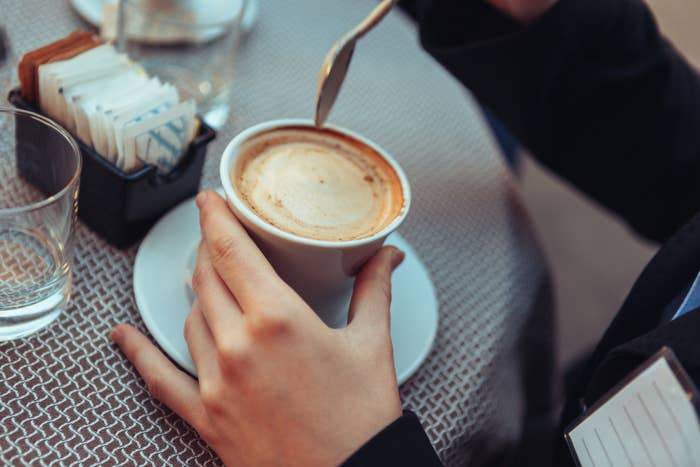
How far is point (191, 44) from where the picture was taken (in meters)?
0.76

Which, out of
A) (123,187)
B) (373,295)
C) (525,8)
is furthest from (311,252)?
(525,8)

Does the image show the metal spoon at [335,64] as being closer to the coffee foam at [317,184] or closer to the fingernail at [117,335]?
the coffee foam at [317,184]

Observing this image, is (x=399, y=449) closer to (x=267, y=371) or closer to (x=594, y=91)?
(x=267, y=371)

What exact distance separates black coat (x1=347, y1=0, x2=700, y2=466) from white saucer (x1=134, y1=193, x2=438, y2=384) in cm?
23

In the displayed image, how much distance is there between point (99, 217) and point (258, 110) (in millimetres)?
241

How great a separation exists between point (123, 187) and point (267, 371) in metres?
0.20

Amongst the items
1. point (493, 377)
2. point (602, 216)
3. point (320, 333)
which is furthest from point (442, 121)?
point (602, 216)

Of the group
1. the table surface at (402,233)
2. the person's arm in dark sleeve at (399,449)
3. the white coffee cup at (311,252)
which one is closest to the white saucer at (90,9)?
the table surface at (402,233)

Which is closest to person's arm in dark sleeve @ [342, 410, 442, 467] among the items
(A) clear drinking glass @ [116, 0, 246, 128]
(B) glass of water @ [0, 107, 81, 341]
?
(B) glass of water @ [0, 107, 81, 341]

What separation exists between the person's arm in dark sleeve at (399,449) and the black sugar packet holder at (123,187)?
267mm

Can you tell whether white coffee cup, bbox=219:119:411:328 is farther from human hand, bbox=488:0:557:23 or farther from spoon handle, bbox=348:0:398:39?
human hand, bbox=488:0:557:23

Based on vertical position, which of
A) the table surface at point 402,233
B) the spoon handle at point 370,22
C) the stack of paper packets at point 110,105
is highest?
the spoon handle at point 370,22

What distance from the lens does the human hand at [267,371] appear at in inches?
16.5

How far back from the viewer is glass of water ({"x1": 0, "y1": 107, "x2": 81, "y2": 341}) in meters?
0.48
